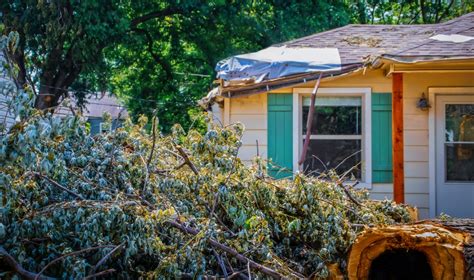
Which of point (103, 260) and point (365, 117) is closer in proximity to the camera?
point (103, 260)

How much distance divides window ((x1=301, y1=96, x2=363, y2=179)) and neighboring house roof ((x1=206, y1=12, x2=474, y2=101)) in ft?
1.92

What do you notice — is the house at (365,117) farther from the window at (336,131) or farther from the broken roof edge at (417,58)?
the broken roof edge at (417,58)

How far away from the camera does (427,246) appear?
17.8 ft

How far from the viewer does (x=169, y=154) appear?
6410 millimetres

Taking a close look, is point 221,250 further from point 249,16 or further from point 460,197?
point 249,16

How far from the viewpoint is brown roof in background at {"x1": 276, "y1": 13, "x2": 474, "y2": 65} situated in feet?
29.9

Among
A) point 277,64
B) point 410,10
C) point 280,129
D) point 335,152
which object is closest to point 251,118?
point 280,129

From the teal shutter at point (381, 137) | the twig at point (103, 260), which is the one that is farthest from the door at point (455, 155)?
the twig at point (103, 260)

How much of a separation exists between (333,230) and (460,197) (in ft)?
15.5

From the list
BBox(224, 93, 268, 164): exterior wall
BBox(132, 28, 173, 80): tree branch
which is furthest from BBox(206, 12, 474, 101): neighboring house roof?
BBox(132, 28, 173, 80): tree branch

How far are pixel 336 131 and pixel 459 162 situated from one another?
5.75 feet

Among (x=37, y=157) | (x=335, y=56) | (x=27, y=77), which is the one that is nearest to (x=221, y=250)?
(x=37, y=157)

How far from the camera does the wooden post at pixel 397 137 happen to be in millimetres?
9266

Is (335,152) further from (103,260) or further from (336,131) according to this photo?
(103,260)
